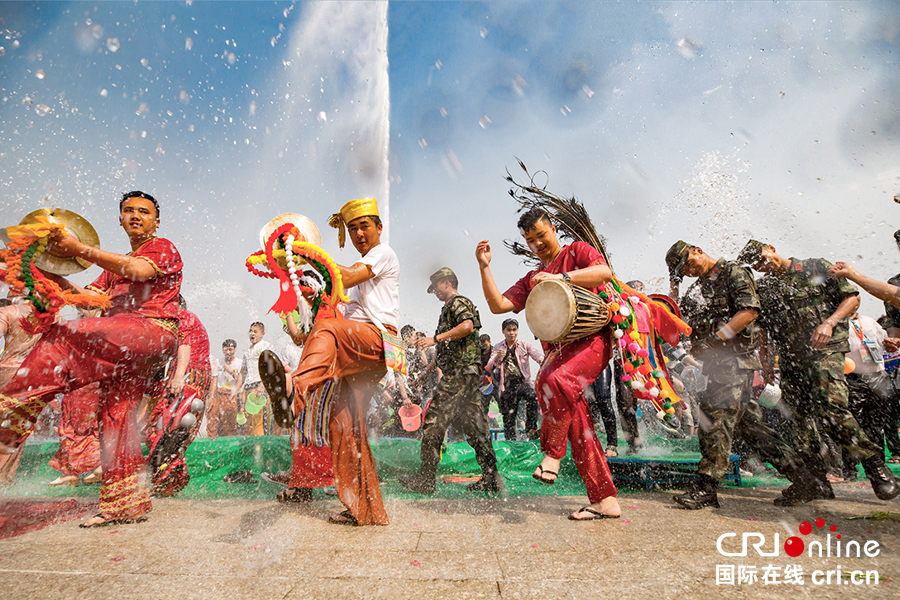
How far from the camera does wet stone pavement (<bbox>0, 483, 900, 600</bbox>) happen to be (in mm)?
1696

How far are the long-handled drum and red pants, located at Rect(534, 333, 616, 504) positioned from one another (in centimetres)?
13

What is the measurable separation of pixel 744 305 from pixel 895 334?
151 cm

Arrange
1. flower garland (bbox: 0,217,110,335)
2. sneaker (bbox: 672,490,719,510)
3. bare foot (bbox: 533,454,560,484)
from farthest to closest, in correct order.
Result: sneaker (bbox: 672,490,719,510) → bare foot (bbox: 533,454,560,484) → flower garland (bbox: 0,217,110,335)

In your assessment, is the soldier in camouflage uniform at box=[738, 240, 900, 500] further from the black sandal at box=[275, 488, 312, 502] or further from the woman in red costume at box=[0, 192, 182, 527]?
the woman in red costume at box=[0, 192, 182, 527]

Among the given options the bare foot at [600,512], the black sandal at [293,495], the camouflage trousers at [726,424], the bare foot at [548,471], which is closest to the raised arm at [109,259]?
the black sandal at [293,495]

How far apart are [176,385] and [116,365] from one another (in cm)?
126

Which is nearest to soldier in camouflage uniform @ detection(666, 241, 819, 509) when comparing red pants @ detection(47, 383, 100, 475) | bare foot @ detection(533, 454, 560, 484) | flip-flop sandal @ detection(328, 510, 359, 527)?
bare foot @ detection(533, 454, 560, 484)

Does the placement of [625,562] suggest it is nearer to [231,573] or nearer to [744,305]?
[231,573]

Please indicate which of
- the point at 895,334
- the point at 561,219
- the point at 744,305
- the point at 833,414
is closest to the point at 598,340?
the point at 744,305

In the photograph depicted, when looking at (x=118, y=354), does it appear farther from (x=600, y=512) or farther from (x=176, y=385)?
(x=600, y=512)

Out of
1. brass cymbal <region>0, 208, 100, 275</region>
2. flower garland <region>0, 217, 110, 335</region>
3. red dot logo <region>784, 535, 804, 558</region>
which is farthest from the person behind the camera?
brass cymbal <region>0, 208, 100, 275</region>

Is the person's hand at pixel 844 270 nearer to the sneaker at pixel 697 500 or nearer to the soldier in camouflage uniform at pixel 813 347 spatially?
the soldier in camouflage uniform at pixel 813 347

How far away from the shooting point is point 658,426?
25.1 feet

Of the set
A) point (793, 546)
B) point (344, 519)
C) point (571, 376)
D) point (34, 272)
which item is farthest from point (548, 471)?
point (34, 272)
